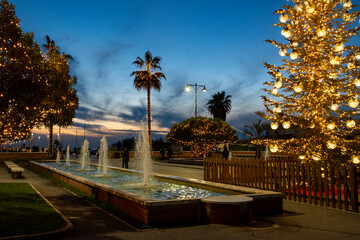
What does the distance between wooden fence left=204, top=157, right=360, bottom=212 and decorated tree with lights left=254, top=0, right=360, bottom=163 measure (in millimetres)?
806

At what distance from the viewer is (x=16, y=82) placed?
1284cm

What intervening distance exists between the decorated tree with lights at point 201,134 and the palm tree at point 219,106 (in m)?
23.6

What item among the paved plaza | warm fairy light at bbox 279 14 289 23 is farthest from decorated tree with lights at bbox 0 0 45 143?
warm fairy light at bbox 279 14 289 23

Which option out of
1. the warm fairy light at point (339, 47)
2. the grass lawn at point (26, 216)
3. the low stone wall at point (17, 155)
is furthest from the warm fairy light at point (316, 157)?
the low stone wall at point (17, 155)

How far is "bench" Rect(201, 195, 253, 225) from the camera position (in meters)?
7.25

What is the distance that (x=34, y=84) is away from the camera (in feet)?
43.5

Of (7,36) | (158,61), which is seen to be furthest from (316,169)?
(158,61)

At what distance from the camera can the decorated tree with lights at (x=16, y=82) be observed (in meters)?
12.8

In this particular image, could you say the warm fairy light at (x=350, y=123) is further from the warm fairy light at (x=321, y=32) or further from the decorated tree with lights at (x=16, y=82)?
the decorated tree with lights at (x=16, y=82)

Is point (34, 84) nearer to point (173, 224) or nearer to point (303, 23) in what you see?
point (173, 224)

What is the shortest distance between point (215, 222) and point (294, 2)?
995 centimetres

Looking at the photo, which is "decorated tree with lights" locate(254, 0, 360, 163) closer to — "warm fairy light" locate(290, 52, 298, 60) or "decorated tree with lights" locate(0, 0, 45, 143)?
"warm fairy light" locate(290, 52, 298, 60)

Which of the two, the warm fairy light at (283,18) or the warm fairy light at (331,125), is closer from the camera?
the warm fairy light at (331,125)

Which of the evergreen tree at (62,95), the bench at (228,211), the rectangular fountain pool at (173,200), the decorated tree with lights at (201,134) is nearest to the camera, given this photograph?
the rectangular fountain pool at (173,200)
